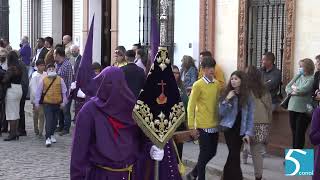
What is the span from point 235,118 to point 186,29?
601 cm

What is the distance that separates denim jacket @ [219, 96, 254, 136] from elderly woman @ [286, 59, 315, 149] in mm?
1975

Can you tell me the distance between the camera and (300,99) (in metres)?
10.1

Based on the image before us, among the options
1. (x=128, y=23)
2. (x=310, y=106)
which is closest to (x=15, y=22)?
(x=128, y=23)

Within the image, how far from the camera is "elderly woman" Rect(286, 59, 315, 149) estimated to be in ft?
32.7

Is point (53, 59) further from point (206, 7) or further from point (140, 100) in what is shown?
point (140, 100)

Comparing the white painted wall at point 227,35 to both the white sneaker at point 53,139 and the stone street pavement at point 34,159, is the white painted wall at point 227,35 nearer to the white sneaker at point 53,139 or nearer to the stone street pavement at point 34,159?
the stone street pavement at point 34,159

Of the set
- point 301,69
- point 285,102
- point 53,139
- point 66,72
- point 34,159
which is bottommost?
point 34,159

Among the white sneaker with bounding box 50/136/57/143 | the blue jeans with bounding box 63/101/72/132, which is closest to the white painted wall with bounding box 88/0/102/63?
the blue jeans with bounding box 63/101/72/132

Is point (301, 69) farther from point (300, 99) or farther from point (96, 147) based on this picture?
point (96, 147)

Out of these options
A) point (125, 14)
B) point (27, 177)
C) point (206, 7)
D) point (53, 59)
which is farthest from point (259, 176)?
point (125, 14)

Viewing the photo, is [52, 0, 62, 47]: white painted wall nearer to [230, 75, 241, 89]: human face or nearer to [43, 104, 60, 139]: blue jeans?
[43, 104, 60, 139]: blue jeans

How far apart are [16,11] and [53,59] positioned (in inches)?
400

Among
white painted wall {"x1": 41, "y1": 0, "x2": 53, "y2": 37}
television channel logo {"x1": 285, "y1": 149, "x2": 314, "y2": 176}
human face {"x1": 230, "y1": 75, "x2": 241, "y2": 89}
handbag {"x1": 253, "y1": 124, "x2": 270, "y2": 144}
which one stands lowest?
handbag {"x1": 253, "y1": 124, "x2": 270, "y2": 144}

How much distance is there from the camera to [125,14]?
16.6m
